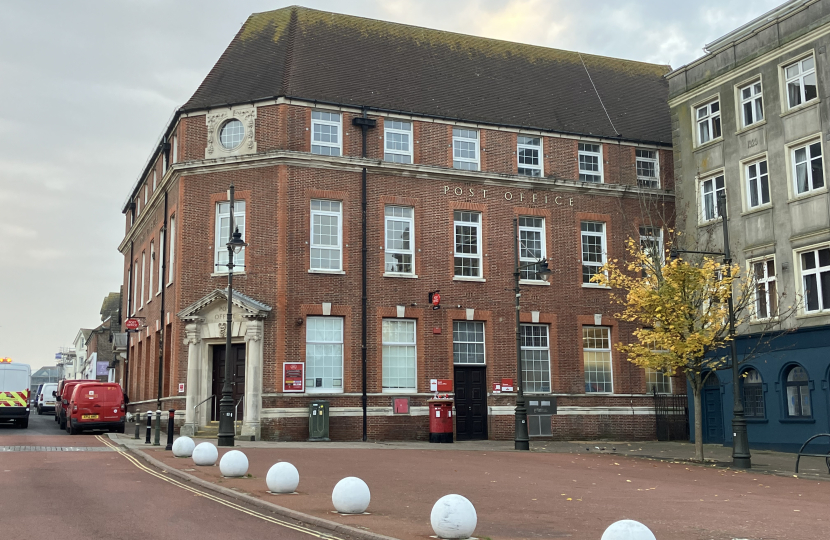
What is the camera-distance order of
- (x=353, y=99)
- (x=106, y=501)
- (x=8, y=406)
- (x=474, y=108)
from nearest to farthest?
(x=106, y=501)
(x=353, y=99)
(x=474, y=108)
(x=8, y=406)

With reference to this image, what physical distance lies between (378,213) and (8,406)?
1718cm

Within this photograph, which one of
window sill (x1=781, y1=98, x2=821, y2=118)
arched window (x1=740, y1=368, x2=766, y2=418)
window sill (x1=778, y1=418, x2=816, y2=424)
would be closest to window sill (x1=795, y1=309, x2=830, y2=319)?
arched window (x1=740, y1=368, x2=766, y2=418)

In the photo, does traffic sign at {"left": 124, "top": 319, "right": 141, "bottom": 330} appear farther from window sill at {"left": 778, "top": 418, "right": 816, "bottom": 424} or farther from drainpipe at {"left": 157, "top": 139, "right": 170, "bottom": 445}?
window sill at {"left": 778, "top": 418, "right": 816, "bottom": 424}

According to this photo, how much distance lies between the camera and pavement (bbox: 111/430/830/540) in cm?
1052

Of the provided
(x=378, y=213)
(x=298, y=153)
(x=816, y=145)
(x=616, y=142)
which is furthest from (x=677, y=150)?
(x=298, y=153)

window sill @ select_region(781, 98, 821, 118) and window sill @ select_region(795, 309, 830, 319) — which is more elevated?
window sill @ select_region(781, 98, 821, 118)

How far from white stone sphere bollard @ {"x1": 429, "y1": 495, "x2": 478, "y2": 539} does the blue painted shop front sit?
16316mm

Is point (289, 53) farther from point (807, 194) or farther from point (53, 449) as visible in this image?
point (807, 194)

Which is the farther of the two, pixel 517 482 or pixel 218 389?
pixel 218 389

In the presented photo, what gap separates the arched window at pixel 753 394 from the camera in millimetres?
26797

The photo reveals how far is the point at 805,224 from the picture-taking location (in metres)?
25.3

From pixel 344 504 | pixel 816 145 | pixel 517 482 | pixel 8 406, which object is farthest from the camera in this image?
pixel 8 406

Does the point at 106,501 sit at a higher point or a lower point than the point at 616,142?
lower

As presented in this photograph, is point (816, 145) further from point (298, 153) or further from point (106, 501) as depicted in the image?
point (106, 501)
